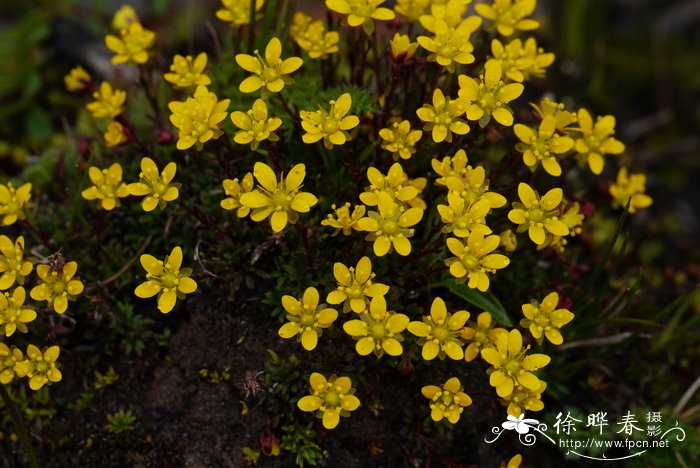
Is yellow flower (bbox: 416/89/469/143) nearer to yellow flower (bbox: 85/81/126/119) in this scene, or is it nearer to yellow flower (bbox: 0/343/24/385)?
yellow flower (bbox: 85/81/126/119)

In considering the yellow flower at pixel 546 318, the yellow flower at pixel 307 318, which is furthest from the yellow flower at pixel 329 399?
the yellow flower at pixel 546 318

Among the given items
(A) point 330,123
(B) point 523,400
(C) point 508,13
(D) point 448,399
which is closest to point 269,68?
(A) point 330,123

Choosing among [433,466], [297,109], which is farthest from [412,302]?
[297,109]

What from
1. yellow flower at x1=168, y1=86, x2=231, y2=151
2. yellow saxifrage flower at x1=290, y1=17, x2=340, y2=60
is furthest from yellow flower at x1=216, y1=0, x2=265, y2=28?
yellow flower at x1=168, y1=86, x2=231, y2=151

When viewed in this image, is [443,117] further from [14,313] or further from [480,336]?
[14,313]

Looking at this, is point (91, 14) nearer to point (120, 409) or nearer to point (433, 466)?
point (120, 409)

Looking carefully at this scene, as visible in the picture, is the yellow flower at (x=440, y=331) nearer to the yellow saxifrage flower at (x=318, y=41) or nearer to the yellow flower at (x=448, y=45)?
the yellow flower at (x=448, y=45)

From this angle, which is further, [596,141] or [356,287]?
[596,141]
